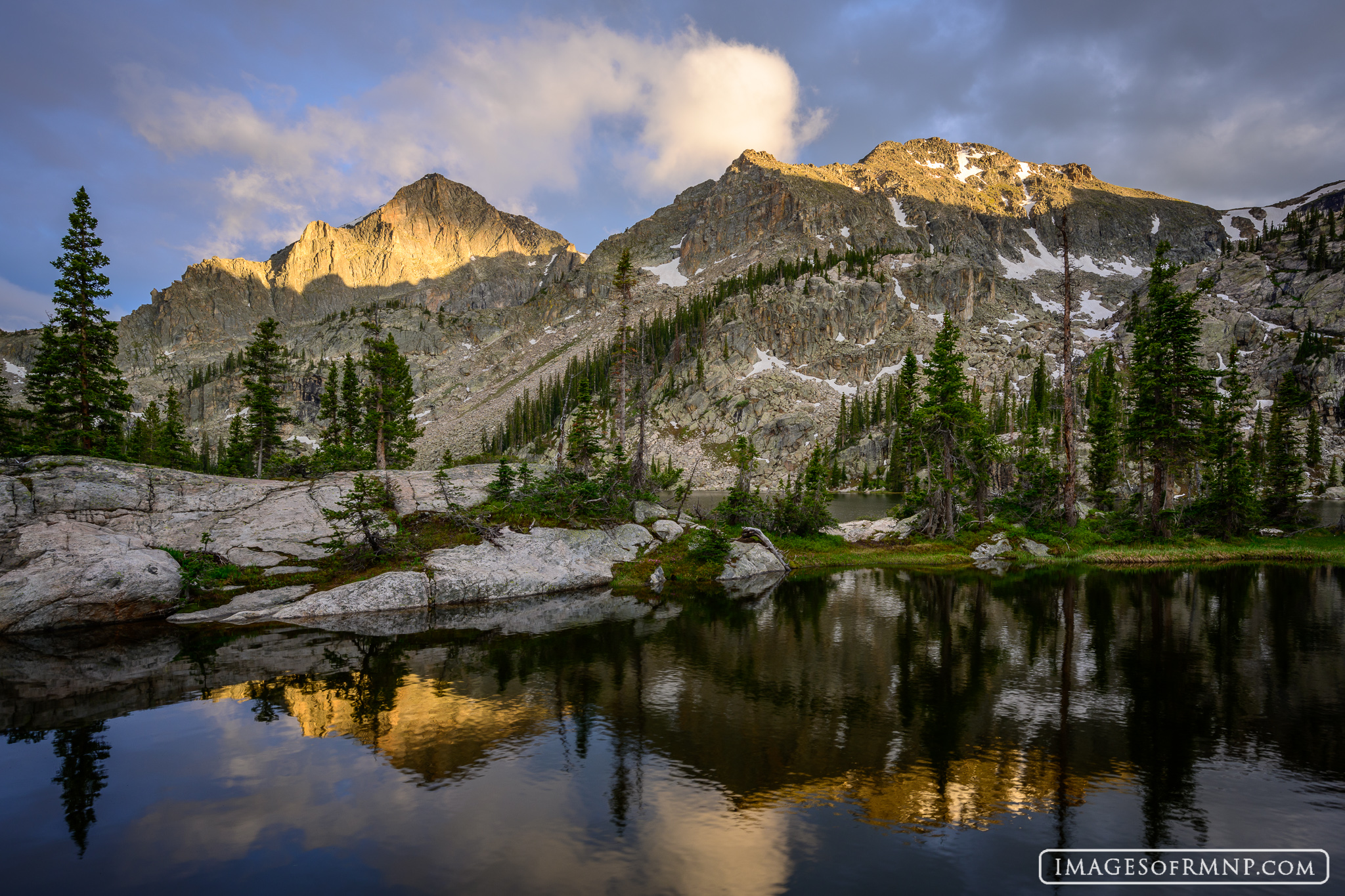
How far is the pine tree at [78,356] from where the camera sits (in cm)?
2977

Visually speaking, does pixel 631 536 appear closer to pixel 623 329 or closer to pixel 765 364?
pixel 623 329

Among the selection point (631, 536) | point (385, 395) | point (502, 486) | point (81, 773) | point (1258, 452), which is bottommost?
point (81, 773)

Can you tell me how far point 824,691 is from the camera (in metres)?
14.6

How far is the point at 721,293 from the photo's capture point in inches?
7618

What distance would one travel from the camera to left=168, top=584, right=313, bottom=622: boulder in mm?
21453

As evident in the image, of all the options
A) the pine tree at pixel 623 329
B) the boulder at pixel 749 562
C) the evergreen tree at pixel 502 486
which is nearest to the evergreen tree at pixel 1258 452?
the boulder at pixel 749 562

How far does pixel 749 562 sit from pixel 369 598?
60.8ft

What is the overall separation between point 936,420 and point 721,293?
161 meters

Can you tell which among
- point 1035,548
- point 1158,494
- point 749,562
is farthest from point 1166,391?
point 749,562

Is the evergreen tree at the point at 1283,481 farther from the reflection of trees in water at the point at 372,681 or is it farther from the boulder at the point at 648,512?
the reflection of trees in water at the point at 372,681

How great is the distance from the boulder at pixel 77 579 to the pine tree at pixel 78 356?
38.4 ft

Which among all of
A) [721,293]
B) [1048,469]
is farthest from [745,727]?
[721,293]

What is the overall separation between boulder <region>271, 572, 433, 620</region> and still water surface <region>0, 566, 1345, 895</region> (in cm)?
203

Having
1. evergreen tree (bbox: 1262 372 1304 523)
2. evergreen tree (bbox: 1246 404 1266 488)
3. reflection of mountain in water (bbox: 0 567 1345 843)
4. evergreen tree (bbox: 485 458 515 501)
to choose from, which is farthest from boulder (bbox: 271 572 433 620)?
evergreen tree (bbox: 1262 372 1304 523)
